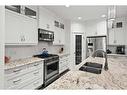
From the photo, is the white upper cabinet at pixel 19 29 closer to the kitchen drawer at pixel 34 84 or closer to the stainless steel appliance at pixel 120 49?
the kitchen drawer at pixel 34 84

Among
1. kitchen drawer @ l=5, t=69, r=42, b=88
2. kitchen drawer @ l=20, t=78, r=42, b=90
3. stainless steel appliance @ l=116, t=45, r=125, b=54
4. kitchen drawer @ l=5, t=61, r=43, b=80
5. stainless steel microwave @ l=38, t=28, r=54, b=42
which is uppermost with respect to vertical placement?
stainless steel microwave @ l=38, t=28, r=54, b=42

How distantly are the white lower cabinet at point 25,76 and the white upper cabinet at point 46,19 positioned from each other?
129 centimetres

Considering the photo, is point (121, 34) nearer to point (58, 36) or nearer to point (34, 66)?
point (58, 36)

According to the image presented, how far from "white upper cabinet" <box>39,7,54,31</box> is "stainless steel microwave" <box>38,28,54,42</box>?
0.42ft

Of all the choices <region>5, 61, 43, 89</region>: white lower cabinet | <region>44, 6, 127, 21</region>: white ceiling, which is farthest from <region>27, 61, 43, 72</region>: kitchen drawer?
<region>44, 6, 127, 21</region>: white ceiling

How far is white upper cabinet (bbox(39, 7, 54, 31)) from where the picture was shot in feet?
11.7

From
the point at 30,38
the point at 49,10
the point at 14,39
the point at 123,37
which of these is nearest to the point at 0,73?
the point at 14,39

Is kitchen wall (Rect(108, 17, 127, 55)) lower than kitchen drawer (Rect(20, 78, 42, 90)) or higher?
higher

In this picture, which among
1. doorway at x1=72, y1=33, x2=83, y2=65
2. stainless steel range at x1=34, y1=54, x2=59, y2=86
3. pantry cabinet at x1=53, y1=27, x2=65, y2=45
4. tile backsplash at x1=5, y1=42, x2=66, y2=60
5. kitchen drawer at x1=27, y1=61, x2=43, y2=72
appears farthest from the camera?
doorway at x1=72, y1=33, x2=83, y2=65

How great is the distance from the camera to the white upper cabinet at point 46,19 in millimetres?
3572

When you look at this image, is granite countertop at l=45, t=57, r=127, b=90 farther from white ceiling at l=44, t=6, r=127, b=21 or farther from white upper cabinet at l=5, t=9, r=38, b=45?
white ceiling at l=44, t=6, r=127, b=21

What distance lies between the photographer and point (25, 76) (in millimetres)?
2498

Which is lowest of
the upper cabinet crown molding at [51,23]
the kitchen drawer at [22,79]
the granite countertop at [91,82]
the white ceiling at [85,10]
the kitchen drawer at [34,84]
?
the kitchen drawer at [34,84]

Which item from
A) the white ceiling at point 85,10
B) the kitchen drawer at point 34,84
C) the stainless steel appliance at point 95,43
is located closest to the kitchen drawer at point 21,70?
the kitchen drawer at point 34,84
